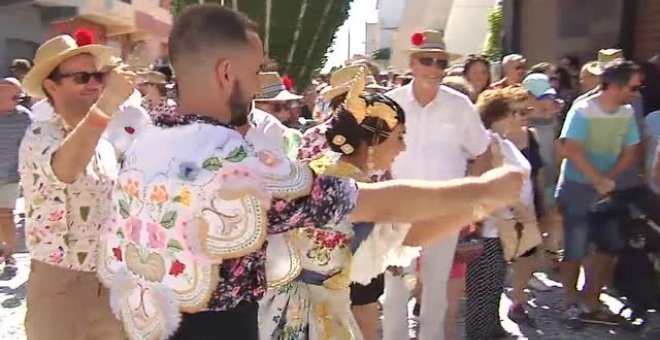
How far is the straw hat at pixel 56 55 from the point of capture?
300 cm

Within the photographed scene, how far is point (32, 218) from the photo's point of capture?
3.04 m

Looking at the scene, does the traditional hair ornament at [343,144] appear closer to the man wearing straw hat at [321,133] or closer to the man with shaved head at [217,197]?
the man wearing straw hat at [321,133]

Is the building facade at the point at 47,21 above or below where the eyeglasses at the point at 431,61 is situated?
below

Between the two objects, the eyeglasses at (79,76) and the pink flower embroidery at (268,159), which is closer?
the pink flower embroidery at (268,159)

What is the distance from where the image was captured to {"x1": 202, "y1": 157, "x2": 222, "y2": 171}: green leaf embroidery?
179cm

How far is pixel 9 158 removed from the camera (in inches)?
272

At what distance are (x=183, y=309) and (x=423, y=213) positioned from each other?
0.59 meters

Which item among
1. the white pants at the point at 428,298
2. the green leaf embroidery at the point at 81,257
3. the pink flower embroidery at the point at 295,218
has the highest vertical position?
the pink flower embroidery at the point at 295,218

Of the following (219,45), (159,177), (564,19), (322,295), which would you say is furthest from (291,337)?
(564,19)

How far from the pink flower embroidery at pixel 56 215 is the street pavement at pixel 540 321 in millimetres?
2486

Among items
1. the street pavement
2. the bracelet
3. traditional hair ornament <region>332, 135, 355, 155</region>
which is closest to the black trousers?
the bracelet

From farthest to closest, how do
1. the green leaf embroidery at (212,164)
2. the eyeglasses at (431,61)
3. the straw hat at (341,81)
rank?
the eyeglasses at (431,61) → the straw hat at (341,81) → the green leaf embroidery at (212,164)

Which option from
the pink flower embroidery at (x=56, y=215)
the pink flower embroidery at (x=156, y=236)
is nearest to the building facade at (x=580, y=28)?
the pink flower embroidery at (x=56, y=215)

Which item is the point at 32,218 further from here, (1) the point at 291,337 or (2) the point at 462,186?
(2) the point at 462,186
